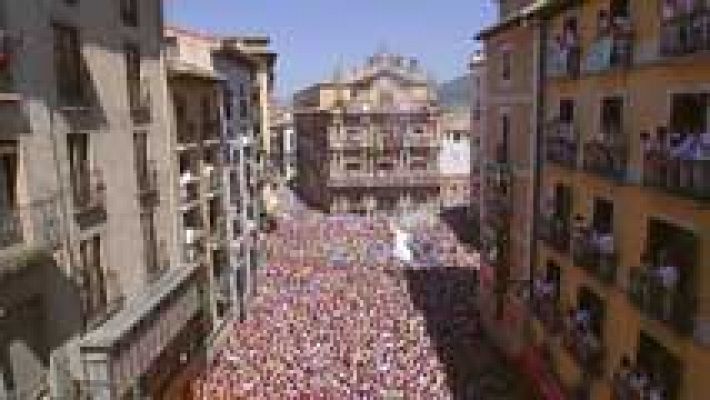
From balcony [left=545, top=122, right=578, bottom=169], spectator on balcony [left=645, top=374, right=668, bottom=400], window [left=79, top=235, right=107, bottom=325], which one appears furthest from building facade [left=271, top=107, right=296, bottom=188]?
spectator on balcony [left=645, top=374, right=668, bottom=400]

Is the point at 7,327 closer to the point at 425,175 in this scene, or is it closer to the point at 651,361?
the point at 651,361

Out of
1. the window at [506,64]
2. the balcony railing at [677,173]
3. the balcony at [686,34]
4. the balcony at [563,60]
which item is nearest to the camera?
the balcony railing at [677,173]

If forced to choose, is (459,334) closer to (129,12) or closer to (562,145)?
(562,145)

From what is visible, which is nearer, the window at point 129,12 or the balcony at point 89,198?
the balcony at point 89,198

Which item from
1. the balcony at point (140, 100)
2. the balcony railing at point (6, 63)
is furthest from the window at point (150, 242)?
the balcony railing at point (6, 63)

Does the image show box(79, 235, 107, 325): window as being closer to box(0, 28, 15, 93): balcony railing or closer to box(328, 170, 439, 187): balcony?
box(0, 28, 15, 93): balcony railing

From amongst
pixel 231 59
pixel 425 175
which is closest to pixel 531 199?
A: pixel 231 59

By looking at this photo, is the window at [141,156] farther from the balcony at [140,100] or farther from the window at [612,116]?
the window at [612,116]

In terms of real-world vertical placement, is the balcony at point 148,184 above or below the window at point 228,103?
below
